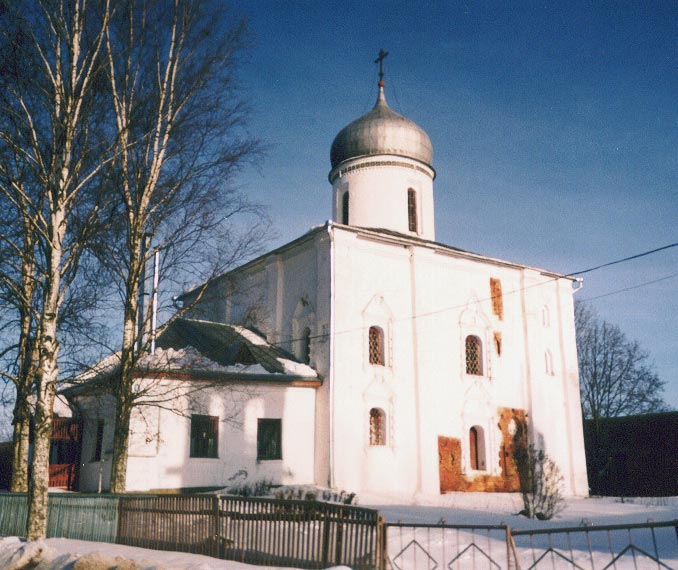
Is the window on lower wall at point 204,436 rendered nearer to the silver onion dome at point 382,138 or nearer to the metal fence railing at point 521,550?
the metal fence railing at point 521,550

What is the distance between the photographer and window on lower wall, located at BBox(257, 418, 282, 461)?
19.0m

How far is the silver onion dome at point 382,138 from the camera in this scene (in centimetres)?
2462

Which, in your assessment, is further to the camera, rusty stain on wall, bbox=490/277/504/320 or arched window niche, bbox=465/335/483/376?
rusty stain on wall, bbox=490/277/504/320

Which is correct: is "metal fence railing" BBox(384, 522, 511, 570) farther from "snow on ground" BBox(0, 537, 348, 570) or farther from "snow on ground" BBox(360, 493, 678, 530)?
"snow on ground" BBox(360, 493, 678, 530)

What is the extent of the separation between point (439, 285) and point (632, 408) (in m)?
16.6

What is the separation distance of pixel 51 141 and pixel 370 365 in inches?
456

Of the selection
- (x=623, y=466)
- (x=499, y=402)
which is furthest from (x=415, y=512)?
(x=623, y=466)

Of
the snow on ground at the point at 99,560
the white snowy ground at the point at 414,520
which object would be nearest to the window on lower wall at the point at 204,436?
the white snowy ground at the point at 414,520

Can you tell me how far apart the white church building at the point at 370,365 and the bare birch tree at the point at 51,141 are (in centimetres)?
462

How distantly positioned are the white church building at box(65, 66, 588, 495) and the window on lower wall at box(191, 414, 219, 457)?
3cm

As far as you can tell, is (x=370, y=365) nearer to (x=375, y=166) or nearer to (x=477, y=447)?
(x=477, y=447)

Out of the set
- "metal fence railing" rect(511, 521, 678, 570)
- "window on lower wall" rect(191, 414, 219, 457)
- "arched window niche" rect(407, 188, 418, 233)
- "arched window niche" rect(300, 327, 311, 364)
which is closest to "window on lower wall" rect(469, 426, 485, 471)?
"arched window niche" rect(300, 327, 311, 364)

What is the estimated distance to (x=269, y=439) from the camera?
19.2 meters

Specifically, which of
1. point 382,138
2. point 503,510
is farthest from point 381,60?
point 503,510
